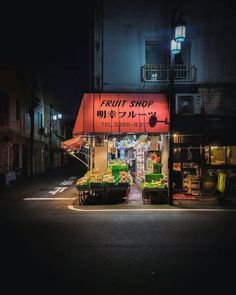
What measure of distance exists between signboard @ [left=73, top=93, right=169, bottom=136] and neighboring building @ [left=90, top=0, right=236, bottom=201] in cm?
143

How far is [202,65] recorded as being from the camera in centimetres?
1939

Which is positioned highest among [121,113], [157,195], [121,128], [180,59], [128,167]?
[180,59]

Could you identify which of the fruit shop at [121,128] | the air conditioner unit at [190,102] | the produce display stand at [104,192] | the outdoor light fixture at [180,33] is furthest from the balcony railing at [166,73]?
the produce display stand at [104,192]

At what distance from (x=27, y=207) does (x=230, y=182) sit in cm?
968

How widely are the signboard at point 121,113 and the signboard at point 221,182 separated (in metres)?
3.51

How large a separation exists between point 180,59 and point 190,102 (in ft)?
8.96

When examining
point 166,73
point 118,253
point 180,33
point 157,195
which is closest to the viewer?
point 118,253

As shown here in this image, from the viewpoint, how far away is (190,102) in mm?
→ 18797

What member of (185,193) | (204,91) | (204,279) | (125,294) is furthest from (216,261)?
(204,91)

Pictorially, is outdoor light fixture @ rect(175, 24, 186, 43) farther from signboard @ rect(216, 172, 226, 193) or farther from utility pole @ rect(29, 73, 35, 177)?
utility pole @ rect(29, 73, 35, 177)

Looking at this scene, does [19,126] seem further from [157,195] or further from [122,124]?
[157,195]

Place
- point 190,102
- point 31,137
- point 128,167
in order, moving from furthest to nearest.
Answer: point 31,137 → point 128,167 → point 190,102

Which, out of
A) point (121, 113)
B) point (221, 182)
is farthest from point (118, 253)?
point (121, 113)

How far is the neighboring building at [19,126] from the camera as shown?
29.5m
